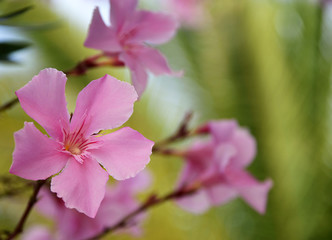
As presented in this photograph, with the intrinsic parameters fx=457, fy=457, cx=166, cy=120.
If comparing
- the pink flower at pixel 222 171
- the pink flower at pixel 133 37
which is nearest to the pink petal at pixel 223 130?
the pink flower at pixel 222 171

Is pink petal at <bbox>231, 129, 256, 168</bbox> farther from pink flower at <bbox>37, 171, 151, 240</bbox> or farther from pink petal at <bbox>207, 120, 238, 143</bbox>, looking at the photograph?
pink flower at <bbox>37, 171, 151, 240</bbox>

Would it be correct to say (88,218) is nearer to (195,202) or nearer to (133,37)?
(195,202)

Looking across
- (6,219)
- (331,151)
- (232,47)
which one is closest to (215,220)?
(331,151)

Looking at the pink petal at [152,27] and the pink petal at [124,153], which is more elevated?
the pink petal at [152,27]

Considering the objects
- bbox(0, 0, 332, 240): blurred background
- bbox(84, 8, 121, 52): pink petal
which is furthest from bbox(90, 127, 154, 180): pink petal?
bbox(0, 0, 332, 240): blurred background

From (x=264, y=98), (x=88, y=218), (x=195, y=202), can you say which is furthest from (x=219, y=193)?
(x=264, y=98)

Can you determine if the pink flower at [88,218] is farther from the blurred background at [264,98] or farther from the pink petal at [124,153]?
the blurred background at [264,98]
